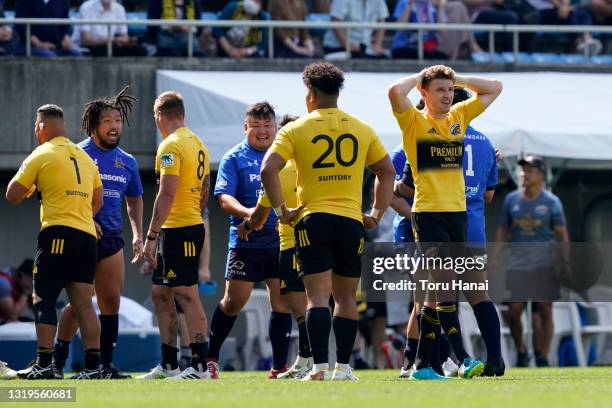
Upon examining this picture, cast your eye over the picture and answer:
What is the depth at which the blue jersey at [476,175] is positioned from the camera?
1080cm

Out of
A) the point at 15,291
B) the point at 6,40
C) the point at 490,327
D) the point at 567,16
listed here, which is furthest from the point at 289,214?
Result: the point at 567,16

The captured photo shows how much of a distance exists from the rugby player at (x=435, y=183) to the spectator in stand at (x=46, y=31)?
833 centimetres

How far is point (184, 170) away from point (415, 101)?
5.80 metres

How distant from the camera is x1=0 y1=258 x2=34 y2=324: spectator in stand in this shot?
15250 millimetres

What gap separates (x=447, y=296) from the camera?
9.78 metres

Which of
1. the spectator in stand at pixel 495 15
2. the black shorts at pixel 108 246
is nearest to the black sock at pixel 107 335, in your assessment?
the black shorts at pixel 108 246

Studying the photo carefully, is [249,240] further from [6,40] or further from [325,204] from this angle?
[6,40]

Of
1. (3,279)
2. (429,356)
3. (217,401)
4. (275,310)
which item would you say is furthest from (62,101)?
(217,401)

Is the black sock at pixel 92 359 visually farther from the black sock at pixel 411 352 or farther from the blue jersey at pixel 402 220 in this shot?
the blue jersey at pixel 402 220

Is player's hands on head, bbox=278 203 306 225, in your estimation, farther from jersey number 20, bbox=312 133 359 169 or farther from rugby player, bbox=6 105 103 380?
rugby player, bbox=6 105 103 380

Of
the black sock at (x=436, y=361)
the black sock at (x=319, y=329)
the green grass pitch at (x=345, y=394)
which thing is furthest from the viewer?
the black sock at (x=436, y=361)

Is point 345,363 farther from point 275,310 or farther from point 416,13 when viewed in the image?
point 416,13

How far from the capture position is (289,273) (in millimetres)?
10992

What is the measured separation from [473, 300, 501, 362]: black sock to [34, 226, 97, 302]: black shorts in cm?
284
